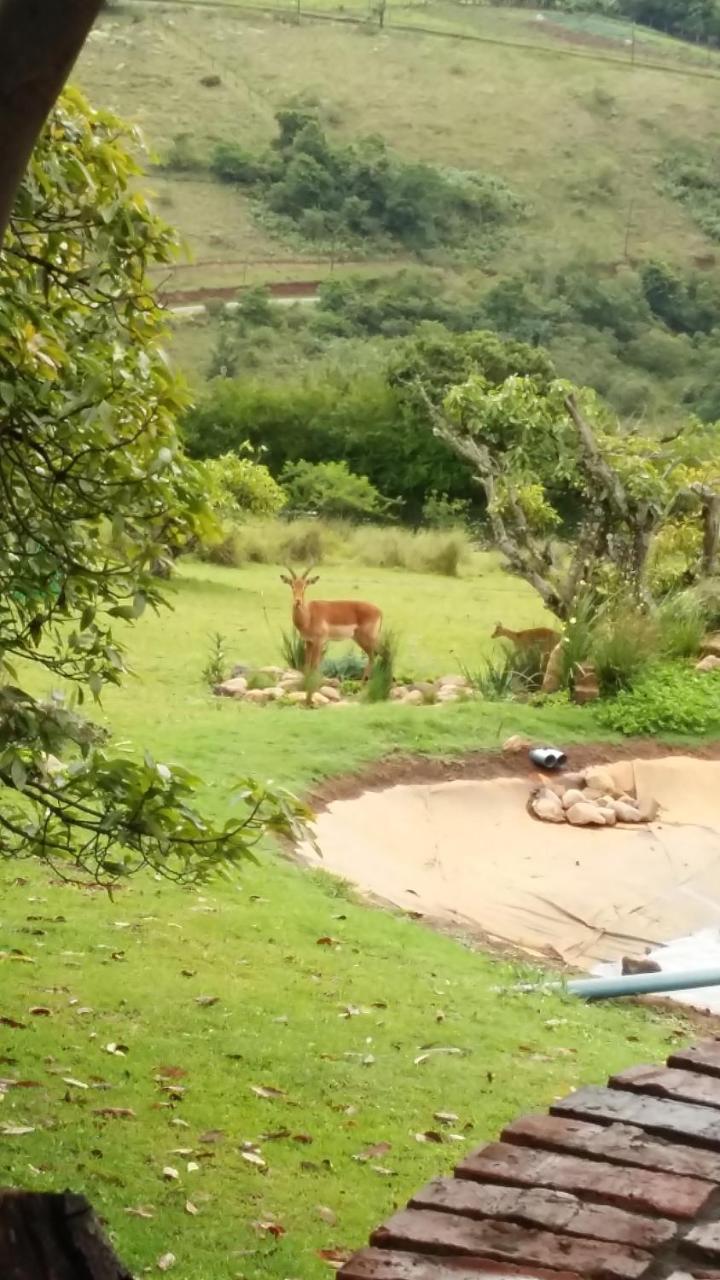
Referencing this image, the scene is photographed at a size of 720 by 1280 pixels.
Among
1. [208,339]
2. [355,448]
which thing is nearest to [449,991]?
[355,448]

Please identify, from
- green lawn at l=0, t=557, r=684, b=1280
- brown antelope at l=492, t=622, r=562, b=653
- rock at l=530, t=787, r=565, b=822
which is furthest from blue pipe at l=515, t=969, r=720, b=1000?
brown antelope at l=492, t=622, r=562, b=653

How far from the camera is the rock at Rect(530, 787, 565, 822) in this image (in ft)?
40.2

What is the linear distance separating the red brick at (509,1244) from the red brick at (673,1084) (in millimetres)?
652

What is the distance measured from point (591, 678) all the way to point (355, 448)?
2622 centimetres

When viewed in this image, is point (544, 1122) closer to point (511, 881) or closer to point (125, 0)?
point (511, 881)

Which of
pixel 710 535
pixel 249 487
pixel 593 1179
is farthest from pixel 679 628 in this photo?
pixel 593 1179

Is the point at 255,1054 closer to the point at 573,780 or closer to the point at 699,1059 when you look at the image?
the point at 699,1059

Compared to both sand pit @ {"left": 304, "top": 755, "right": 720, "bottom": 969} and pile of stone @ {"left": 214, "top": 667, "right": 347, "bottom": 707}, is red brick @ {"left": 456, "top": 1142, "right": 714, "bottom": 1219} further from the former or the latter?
pile of stone @ {"left": 214, "top": 667, "right": 347, "bottom": 707}

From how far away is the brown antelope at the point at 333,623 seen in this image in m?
15.2

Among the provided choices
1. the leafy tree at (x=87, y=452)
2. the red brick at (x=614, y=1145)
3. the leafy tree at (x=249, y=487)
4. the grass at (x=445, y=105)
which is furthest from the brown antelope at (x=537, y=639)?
the grass at (x=445, y=105)

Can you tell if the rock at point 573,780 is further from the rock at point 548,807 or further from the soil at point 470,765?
the rock at point 548,807

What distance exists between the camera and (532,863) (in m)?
11.7

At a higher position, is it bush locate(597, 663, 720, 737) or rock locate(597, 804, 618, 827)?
bush locate(597, 663, 720, 737)

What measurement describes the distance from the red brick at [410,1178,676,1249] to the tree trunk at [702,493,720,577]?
14352 millimetres
